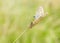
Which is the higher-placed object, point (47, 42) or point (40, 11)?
point (40, 11)

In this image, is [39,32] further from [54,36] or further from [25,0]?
[25,0]

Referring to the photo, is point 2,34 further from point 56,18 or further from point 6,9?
point 56,18

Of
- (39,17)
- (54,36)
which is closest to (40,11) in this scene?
(39,17)

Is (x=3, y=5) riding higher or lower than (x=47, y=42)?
higher

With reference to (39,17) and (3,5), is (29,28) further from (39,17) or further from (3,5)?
(3,5)

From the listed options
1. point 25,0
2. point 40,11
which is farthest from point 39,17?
point 25,0
